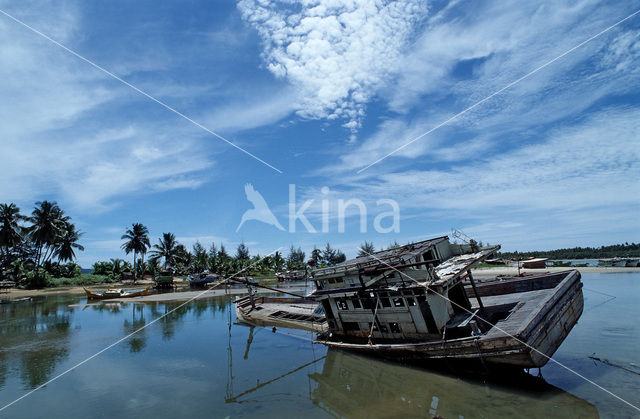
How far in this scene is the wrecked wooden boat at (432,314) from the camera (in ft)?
42.7

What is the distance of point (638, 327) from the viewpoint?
70.0 ft

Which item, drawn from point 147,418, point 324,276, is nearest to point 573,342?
point 324,276

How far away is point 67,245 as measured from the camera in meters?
79.9

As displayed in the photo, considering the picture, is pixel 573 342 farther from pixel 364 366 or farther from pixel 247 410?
pixel 247 410

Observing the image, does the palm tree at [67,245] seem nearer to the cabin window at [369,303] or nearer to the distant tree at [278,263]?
the distant tree at [278,263]

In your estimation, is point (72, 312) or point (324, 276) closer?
point (324, 276)

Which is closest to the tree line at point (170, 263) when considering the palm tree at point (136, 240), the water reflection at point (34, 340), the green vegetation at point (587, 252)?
the palm tree at point (136, 240)

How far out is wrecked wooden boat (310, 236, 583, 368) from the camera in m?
13.0

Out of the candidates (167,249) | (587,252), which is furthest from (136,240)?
(587,252)

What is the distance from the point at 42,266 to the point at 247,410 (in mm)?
92257

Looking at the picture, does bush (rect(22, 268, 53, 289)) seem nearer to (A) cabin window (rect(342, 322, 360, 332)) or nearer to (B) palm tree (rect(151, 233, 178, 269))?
(B) palm tree (rect(151, 233, 178, 269))

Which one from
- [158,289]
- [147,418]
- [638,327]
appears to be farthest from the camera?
[158,289]

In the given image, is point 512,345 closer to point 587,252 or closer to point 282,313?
point 282,313

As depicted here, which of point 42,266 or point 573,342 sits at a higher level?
point 42,266
